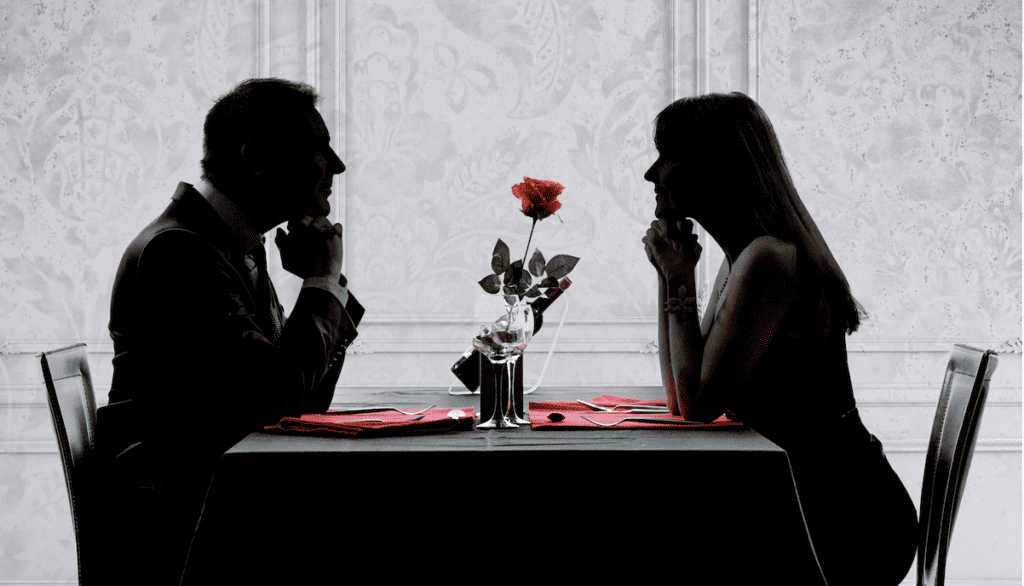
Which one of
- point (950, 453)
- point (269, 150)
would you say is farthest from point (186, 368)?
point (950, 453)

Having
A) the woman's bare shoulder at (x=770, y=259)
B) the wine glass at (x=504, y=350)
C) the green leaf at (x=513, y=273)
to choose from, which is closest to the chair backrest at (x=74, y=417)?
the wine glass at (x=504, y=350)

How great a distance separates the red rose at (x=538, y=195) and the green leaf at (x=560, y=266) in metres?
0.10

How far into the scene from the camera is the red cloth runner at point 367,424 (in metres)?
1.23

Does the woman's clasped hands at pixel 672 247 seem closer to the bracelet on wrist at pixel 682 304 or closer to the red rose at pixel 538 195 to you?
the bracelet on wrist at pixel 682 304

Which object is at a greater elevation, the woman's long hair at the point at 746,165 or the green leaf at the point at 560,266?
the woman's long hair at the point at 746,165

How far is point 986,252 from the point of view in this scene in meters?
2.84

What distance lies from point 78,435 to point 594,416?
42.3 inches

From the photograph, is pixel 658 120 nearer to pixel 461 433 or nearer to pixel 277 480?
pixel 461 433

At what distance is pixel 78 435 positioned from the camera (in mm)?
1594

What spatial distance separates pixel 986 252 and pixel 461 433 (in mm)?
2459

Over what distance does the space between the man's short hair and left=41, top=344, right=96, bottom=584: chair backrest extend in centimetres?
50

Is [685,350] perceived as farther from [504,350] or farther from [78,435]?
[78,435]

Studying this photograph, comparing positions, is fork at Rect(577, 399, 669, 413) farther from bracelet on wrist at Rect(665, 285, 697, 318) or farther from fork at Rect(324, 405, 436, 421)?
fork at Rect(324, 405, 436, 421)

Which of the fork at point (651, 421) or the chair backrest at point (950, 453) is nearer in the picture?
the fork at point (651, 421)
